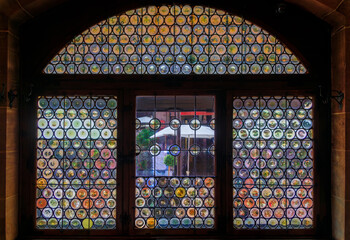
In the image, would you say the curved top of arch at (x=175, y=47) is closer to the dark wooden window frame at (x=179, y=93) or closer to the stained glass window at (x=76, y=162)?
the dark wooden window frame at (x=179, y=93)

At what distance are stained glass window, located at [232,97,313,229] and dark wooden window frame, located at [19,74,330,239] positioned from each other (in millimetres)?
74

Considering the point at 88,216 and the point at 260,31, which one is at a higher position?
the point at 260,31

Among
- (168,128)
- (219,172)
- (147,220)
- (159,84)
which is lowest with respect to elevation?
(147,220)

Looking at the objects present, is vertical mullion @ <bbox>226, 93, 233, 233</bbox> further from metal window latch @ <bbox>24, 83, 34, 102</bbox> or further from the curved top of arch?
metal window latch @ <bbox>24, 83, 34, 102</bbox>

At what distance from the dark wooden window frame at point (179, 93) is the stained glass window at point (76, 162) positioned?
2.8 inches

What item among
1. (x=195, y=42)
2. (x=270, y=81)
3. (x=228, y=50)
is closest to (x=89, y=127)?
(x=195, y=42)

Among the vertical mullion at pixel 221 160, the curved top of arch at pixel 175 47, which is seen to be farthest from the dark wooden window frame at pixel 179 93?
the curved top of arch at pixel 175 47

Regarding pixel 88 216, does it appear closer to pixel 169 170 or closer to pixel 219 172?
pixel 169 170

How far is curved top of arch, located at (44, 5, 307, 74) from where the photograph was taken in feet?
9.01

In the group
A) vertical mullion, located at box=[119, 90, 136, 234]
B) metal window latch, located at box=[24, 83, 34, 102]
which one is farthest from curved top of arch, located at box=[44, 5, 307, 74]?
vertical mullion, located at box=[119, 90, 136, 234]

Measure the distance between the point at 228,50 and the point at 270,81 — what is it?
543 mm

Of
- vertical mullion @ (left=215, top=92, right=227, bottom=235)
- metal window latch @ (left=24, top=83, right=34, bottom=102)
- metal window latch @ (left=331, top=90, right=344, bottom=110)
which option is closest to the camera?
metal window latch @ (left=331, top=90, right=344, bottom=110)

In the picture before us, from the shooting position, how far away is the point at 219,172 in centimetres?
273

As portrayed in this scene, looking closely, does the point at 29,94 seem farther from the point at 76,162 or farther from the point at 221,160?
the point at 221,160
